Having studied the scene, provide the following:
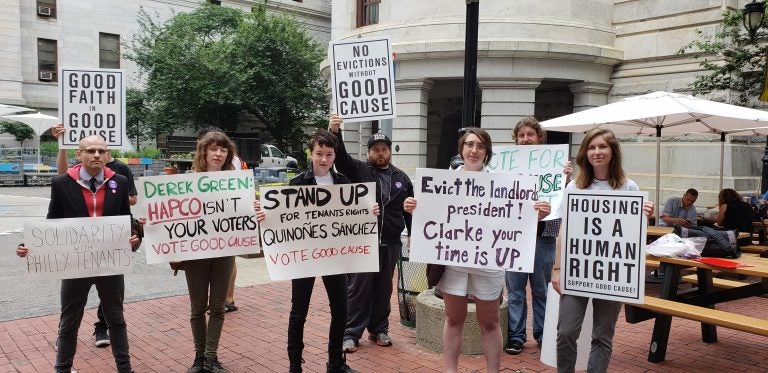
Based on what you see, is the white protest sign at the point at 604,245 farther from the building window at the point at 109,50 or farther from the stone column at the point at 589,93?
the building window at the point at 109,50

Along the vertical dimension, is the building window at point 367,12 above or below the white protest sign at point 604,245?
above

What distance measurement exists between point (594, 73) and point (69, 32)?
3560cm

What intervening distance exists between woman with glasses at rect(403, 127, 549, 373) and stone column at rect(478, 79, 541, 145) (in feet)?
38.8

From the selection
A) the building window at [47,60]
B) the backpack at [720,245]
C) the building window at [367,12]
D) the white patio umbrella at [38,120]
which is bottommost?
the backpack at [720,245]

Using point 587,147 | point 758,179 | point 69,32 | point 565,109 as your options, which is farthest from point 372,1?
point 69,32

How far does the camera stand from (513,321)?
5.37m

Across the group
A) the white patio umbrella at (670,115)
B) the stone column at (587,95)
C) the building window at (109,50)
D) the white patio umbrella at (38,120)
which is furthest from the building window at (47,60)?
the white patio umbrella at (670,115)

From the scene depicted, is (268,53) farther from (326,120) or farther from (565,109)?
(565,109)

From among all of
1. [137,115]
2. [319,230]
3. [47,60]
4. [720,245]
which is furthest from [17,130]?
[720,245]

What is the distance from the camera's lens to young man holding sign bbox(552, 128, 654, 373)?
3854mm

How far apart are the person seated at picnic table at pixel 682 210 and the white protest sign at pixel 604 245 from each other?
6.23 metres

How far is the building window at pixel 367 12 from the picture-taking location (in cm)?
1877

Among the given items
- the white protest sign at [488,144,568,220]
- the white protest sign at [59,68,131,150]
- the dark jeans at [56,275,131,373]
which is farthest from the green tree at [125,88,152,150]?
the white protest sign at [488,144,568,220]

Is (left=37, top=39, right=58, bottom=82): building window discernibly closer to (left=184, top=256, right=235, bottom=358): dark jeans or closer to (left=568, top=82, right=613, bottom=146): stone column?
(left=568, top=82, right=613, bottom=146): stone column
